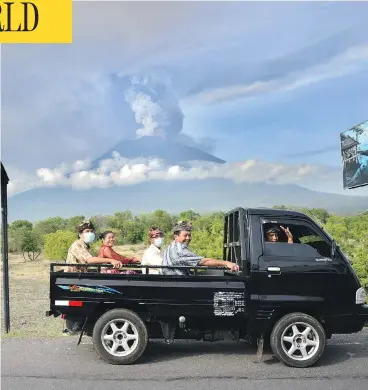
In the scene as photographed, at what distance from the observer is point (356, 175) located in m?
29.8

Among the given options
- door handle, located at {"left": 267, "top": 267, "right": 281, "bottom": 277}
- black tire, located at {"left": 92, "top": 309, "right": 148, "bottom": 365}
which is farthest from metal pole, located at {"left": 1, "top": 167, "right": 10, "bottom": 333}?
door handle, located at {"left": 267, "top": 267, "right": 281, "bottom": 277}

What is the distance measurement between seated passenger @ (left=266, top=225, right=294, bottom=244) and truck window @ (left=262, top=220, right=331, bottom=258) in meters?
0.02

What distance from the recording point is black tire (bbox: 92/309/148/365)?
271 inches

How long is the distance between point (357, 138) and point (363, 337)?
73.8ft

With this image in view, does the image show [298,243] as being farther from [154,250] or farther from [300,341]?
[154,250]

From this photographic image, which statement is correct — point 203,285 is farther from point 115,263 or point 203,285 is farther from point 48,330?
point 48,330

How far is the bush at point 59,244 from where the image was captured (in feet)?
88.2

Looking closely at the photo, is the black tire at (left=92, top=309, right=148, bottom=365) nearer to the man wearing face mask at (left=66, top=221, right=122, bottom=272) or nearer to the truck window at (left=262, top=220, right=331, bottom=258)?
the man wearing face mask at (left=66, top=221, right=122, bottom=272)

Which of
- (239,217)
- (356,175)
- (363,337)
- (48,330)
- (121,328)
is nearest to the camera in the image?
(121,328)

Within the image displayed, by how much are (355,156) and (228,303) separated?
24959 mm

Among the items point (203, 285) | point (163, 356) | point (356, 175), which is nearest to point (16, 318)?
point (163, 356)

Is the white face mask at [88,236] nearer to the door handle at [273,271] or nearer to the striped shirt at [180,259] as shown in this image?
the striped shirt at [180,259]

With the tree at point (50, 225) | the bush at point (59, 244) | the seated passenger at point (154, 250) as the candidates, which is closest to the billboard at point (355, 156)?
the bush at point (59, 244)

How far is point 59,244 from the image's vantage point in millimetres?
27469
